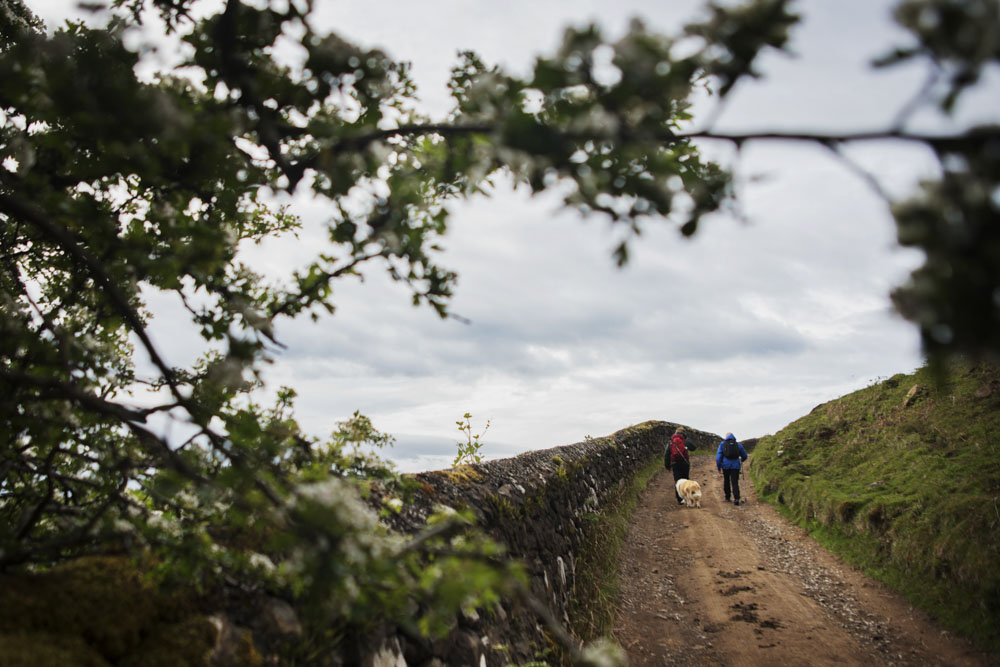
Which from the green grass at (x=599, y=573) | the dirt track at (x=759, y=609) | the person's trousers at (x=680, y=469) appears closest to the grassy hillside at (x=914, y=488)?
the dirt track at (x=759, y=609)

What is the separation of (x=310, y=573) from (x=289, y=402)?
8.61 ft

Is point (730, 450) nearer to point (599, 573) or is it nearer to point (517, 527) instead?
point (599, 573)

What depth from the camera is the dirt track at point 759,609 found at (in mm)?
7840

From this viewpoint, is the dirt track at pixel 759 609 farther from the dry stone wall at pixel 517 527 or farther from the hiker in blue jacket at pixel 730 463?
the hiker in blue jacket at pixel 730 463

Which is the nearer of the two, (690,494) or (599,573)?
(599,573)

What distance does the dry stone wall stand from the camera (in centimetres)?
520

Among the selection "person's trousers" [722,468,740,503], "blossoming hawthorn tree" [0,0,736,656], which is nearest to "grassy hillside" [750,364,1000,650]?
"person's trousers" [722,468,740,503]

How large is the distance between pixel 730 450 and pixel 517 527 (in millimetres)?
12890

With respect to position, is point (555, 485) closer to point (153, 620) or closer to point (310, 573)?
point (153, 620)

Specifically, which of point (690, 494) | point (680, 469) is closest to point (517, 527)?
point (690, 494)

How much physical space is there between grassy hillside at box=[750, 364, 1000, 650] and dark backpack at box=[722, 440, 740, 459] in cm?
145

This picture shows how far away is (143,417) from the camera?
3.21 metres

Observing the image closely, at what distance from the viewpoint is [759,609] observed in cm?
935

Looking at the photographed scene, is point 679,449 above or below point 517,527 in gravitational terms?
above
